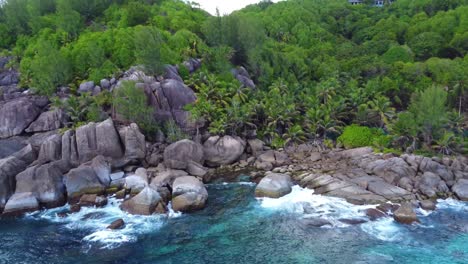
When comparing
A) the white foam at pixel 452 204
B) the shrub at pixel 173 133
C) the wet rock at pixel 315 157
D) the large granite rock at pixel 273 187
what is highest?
the shrub at pixel 173 133

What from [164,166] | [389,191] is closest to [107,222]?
[164,166]

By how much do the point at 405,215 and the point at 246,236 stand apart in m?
17.1

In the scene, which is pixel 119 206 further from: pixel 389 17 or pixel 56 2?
pixel 389 17

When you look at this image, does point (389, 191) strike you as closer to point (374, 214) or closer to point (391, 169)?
point (391, 169)

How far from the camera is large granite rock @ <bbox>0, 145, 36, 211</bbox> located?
147 ft

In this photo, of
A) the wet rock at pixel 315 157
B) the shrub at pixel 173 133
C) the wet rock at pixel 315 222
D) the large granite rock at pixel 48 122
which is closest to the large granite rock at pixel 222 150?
the shrub at pixel 173 133

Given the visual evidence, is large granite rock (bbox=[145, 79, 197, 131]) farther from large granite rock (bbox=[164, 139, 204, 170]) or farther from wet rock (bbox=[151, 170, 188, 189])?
wet rock (bbox=[151, 170, 188, 189])

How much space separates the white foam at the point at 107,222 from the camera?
36594mm

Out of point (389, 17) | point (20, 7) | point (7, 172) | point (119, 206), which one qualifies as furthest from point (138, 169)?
point (389, 17)

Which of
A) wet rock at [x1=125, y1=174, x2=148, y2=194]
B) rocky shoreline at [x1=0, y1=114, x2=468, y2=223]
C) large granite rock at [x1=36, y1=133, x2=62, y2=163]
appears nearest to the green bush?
rocky shoreline at [x1=0, y1=114, x2=468, y2=223]

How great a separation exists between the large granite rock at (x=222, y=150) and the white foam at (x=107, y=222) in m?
16.1

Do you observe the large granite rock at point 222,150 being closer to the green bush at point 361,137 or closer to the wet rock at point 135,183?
the wet rock at point 135,183

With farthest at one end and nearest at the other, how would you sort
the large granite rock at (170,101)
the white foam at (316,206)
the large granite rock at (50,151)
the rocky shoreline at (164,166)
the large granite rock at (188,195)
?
1. the large granite rock at (170,101)
2. the large granite rock at (50,151)
3. the rocky shoreline at (164,166)
4. the large granite rock at (188,195)
5. the white foam at (316,206)

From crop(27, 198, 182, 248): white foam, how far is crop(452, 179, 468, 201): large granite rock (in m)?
33.9
